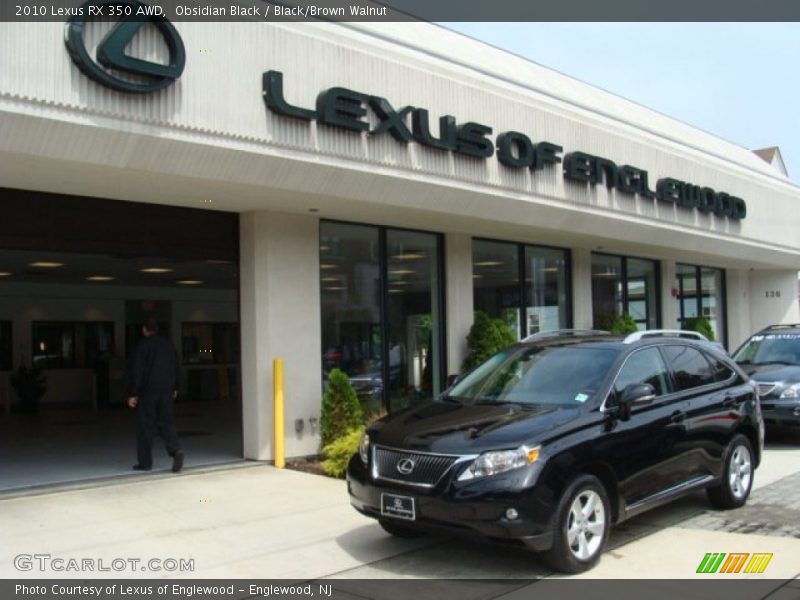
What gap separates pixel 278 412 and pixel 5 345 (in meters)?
12.5

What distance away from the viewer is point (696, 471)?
7266mm

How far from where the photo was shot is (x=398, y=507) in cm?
588

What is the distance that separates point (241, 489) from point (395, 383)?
4.14 meters

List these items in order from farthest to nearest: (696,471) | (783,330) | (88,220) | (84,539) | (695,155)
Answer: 1. (695,155)
2. (783,330)
3. (88,220)
4. (696,471)
5. (84,539)

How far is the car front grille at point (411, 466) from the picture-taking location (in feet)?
18.8

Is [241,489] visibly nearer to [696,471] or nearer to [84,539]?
[84,539]

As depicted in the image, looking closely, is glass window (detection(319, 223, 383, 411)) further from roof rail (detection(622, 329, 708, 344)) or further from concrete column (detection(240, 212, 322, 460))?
roof rail (detection(622, 329, 708, 344))

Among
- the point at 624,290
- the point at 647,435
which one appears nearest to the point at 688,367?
the point at 647,435

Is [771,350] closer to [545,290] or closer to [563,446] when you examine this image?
[545,290]

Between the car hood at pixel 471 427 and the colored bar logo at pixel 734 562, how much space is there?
1.47m

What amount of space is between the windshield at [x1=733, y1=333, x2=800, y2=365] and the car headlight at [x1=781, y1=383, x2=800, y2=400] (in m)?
1.20

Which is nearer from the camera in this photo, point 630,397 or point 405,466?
point 405,466

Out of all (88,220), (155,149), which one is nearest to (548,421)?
(155,149)

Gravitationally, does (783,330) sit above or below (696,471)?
above
